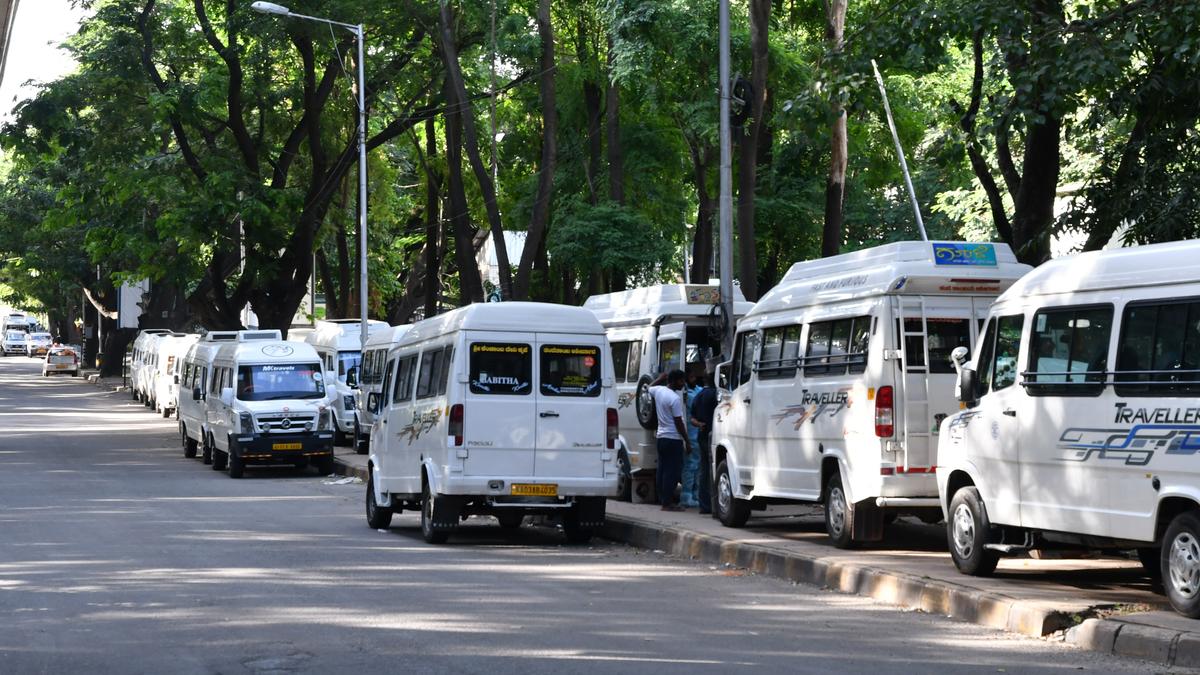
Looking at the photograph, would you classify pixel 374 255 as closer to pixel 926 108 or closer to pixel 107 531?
pixel 926 108

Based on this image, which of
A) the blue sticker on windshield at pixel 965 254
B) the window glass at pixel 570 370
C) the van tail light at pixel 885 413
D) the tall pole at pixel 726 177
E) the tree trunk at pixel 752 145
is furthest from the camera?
the tree trunk at pixel 752 145

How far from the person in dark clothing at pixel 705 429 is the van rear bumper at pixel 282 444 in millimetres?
10773

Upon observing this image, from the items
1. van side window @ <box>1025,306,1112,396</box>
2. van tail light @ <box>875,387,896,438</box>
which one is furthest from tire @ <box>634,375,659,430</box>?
van side window @ <box>1025,306,1112,396</box>

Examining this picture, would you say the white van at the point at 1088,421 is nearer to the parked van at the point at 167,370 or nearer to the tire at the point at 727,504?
the tire at the point at 727,504

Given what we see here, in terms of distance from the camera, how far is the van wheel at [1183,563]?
33.2 feet

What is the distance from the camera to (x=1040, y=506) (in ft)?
38.7

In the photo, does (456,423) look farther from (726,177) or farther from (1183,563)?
(1183,563)

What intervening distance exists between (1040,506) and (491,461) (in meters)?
6.73

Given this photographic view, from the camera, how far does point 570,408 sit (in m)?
17.2

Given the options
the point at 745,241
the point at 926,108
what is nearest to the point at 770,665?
the point at 745,241

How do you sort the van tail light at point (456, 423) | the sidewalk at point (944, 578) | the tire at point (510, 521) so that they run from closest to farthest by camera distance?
the sidewalk at point (944, 578), the van tail light at point (456, 423), the tire at point (510, 521)

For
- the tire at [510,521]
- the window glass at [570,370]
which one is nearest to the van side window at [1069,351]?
the window glass at [570,370]

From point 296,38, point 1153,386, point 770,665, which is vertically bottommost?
point 770,665

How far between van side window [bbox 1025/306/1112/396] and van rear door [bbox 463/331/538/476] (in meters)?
6.42
